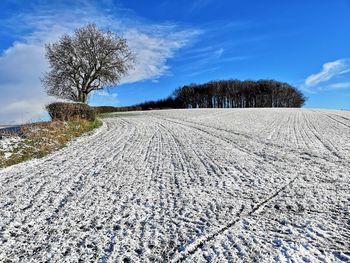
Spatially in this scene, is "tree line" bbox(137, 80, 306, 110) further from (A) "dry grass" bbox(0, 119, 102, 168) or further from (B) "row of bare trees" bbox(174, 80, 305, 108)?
(A) "dry grass" bbox(0, 119, 102, 168)

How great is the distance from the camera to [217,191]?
18.2 feet

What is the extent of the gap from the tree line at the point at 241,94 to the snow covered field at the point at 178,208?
5784 cm

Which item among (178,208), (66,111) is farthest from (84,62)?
(178,208)

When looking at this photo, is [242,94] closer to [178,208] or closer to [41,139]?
[41,139]

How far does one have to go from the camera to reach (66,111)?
16.9 meters

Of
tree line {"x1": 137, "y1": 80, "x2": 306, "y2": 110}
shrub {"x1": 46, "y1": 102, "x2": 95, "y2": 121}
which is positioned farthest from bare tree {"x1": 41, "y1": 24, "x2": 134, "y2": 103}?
tree line {"x1": 137, "y1": 80, "x2": 306, "y2": 110}

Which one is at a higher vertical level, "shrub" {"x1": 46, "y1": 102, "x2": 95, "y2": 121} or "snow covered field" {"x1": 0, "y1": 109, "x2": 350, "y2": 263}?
"shrub" {"x1": 46, "y1": 102, "x2": 95, "y2": 121}

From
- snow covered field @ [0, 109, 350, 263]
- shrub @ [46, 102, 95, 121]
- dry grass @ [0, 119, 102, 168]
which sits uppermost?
shrub @ [46, 102, 95, 121]

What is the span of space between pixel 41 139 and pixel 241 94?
5940 centimetres

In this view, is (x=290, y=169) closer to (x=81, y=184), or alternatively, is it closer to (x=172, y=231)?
(x=172, y=231)

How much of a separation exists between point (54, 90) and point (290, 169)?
1206 inches

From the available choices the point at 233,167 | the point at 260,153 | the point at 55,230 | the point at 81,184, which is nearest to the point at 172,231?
the point at 55,230

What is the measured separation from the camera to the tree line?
217ft

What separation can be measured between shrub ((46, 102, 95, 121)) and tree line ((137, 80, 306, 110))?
48.1 m
